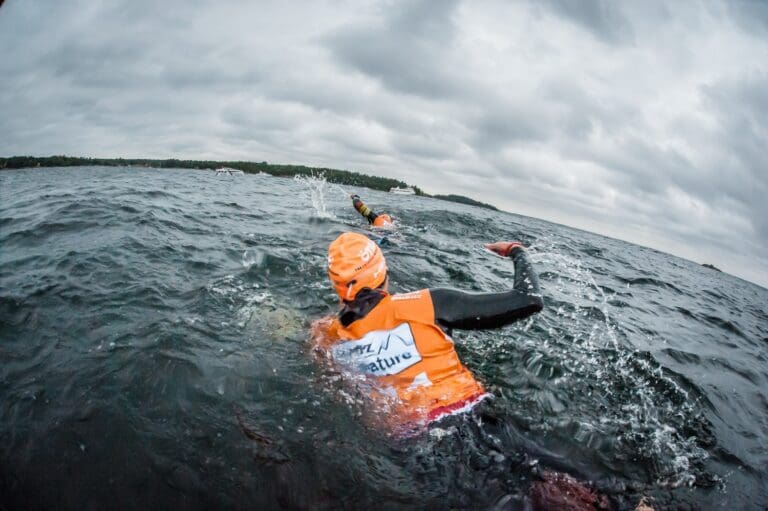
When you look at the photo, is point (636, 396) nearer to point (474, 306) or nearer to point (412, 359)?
point (474, 306)

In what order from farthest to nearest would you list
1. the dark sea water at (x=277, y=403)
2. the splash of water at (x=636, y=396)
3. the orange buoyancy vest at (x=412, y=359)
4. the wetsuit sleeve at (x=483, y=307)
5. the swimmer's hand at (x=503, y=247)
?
the swimmer's hand at (x=503, y=247) → the splash of water at (x=636, y=396) → the orange buoyancy vest at (x=412, y=359) → the wetsuit sleeve at (x=483, y=307) → the dark sea water at (x=277, y=403)

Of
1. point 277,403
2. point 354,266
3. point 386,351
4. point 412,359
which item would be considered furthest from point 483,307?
point 277,403

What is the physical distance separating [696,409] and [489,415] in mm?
3939

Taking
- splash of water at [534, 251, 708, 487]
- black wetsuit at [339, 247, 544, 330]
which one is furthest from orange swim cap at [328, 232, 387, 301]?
splash of water at [534, 251, 708, 487]

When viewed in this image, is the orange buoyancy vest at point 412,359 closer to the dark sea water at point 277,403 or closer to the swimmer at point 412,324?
the swimmer at point 412,324

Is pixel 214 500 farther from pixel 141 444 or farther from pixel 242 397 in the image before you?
pixel 242 397

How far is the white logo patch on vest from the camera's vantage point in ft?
11.7

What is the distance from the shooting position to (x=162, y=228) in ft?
33.2

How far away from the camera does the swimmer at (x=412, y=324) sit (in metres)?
3.49

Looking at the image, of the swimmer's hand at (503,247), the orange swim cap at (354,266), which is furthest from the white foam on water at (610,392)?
the orange swim cap at (354,266)

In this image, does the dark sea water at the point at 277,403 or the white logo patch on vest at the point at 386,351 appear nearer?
the dark sea water at the point at 277,403

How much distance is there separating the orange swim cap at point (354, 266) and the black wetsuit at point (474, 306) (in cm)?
10

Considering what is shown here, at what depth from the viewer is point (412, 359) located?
11.9ft

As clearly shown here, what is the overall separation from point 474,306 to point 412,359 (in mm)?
820
